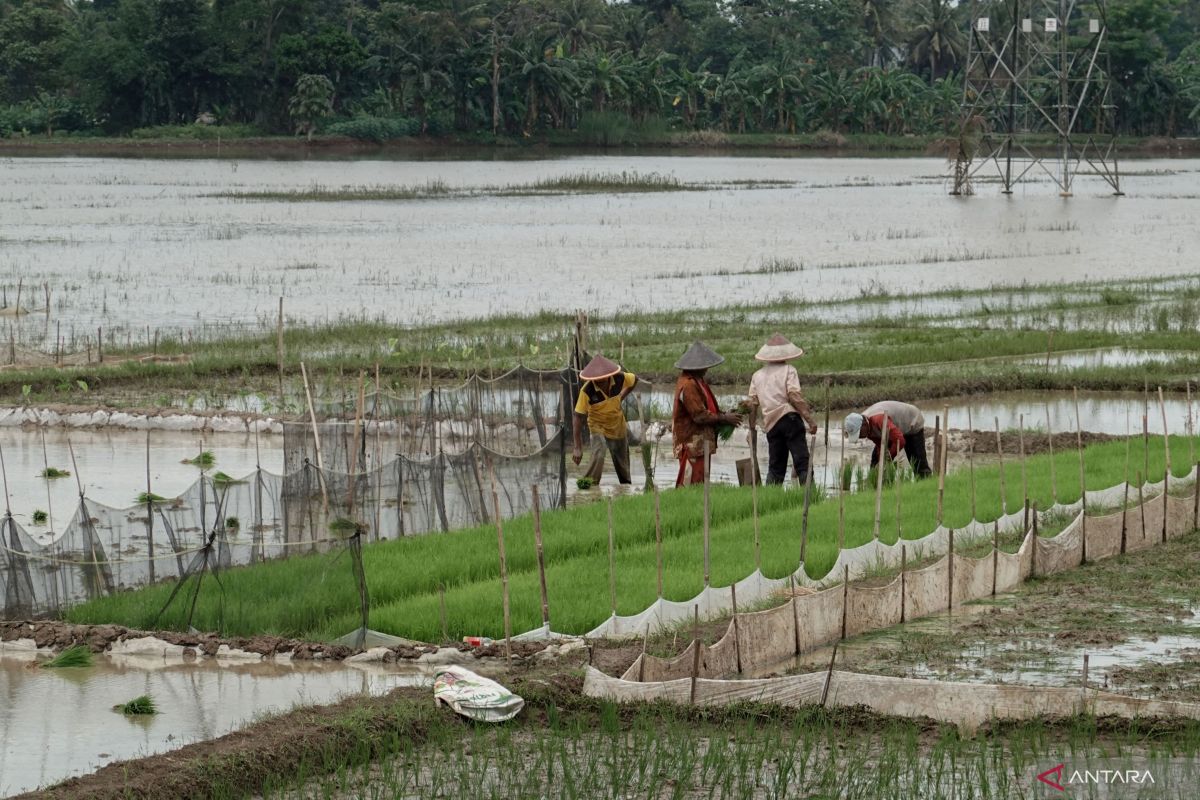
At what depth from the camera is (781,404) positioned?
10.9m

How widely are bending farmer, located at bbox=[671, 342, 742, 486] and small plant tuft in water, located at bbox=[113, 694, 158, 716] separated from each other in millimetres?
4428

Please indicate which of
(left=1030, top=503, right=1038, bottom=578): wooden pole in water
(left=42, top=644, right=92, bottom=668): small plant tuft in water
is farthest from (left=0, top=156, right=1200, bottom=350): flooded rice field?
(left=1030, top=503, right=1038, bottom=578): wooden pole in water

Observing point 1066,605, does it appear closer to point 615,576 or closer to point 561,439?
point 615,576

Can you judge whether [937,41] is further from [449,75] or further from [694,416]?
[694,416]

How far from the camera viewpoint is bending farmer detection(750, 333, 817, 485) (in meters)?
10.7

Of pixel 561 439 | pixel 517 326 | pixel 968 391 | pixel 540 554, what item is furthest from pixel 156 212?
pixel 540 554

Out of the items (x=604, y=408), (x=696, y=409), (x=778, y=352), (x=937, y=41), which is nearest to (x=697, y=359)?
(x=696, y=409)

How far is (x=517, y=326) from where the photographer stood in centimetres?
2119

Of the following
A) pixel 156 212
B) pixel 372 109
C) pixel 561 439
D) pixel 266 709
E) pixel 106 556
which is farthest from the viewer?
pixel 372 109

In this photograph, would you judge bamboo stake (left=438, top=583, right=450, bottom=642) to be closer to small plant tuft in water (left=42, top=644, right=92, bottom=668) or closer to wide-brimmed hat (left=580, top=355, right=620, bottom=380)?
small plant tuft in water (left=42, top=644, right=92, bottom=668)

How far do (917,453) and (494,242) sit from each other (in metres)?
25.2

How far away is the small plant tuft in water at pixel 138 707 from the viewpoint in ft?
23.4

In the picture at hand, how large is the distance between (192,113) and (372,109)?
7.90 metres

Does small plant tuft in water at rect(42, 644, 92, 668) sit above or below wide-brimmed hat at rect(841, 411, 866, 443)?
below
